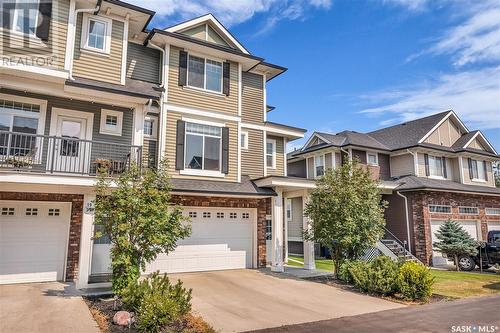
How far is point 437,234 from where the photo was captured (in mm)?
18328

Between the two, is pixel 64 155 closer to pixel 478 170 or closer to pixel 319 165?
pixel 319 165

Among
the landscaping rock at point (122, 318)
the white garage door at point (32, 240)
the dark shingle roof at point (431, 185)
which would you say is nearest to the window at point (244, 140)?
the white garage door at point (32, 240)

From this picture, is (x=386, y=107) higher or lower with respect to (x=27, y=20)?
higher

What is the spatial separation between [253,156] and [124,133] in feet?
19.9

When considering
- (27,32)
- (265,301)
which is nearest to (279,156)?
(265,301)

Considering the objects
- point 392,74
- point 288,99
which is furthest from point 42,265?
point 392,74

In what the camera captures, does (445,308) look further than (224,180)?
No

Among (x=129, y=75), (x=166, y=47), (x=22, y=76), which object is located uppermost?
(x=166, y=47)

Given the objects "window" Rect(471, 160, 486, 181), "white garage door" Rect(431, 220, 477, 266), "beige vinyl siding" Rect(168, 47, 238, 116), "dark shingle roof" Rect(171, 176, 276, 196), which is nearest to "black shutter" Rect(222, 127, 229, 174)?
"dark shingle roof" Rect(171, 176, 276, 196)

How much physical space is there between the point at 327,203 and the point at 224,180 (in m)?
4.41

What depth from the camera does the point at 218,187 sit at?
13.3 metres

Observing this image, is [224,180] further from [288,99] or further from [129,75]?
[288,99]

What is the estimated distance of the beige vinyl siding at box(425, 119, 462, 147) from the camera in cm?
2356
